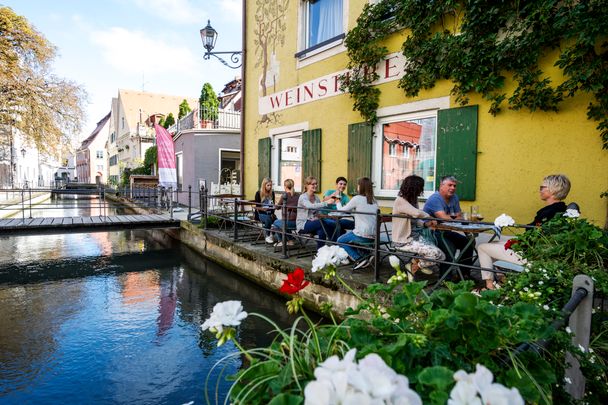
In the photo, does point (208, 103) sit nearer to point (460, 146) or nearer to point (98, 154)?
point (460, 146)

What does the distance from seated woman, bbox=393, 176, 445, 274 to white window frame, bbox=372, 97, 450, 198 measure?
1925mm

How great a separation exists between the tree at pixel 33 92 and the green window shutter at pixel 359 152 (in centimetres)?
1625

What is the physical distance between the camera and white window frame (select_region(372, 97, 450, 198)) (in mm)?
5696

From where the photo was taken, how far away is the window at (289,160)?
29.6 feet

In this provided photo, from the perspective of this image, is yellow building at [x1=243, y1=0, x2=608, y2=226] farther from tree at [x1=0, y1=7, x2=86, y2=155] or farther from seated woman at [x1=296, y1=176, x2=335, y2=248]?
tree at [x1=0, y1=7, x2=86, y2=155]

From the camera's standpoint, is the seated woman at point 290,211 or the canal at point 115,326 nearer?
the canal at point 115,326

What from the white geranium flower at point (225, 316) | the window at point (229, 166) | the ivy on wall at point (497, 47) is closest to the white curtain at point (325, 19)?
the ivy on wall at point (497, 47)

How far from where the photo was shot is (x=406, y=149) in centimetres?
632

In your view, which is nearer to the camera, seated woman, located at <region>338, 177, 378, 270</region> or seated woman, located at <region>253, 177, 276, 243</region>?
seated woman, located at <region>338, 177, 378, 270</region>

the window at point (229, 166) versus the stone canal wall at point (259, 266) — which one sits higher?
the window at point (229, 166)

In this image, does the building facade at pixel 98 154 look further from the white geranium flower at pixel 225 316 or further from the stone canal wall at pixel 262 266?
the white geranium flower at pixel 225 316

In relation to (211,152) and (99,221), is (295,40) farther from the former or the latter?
(211,152)

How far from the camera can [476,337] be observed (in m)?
1.04

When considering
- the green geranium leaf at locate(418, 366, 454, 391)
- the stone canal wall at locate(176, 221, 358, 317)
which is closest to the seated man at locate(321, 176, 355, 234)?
the stone canal wall at locate(176, 221, 358, 317)
